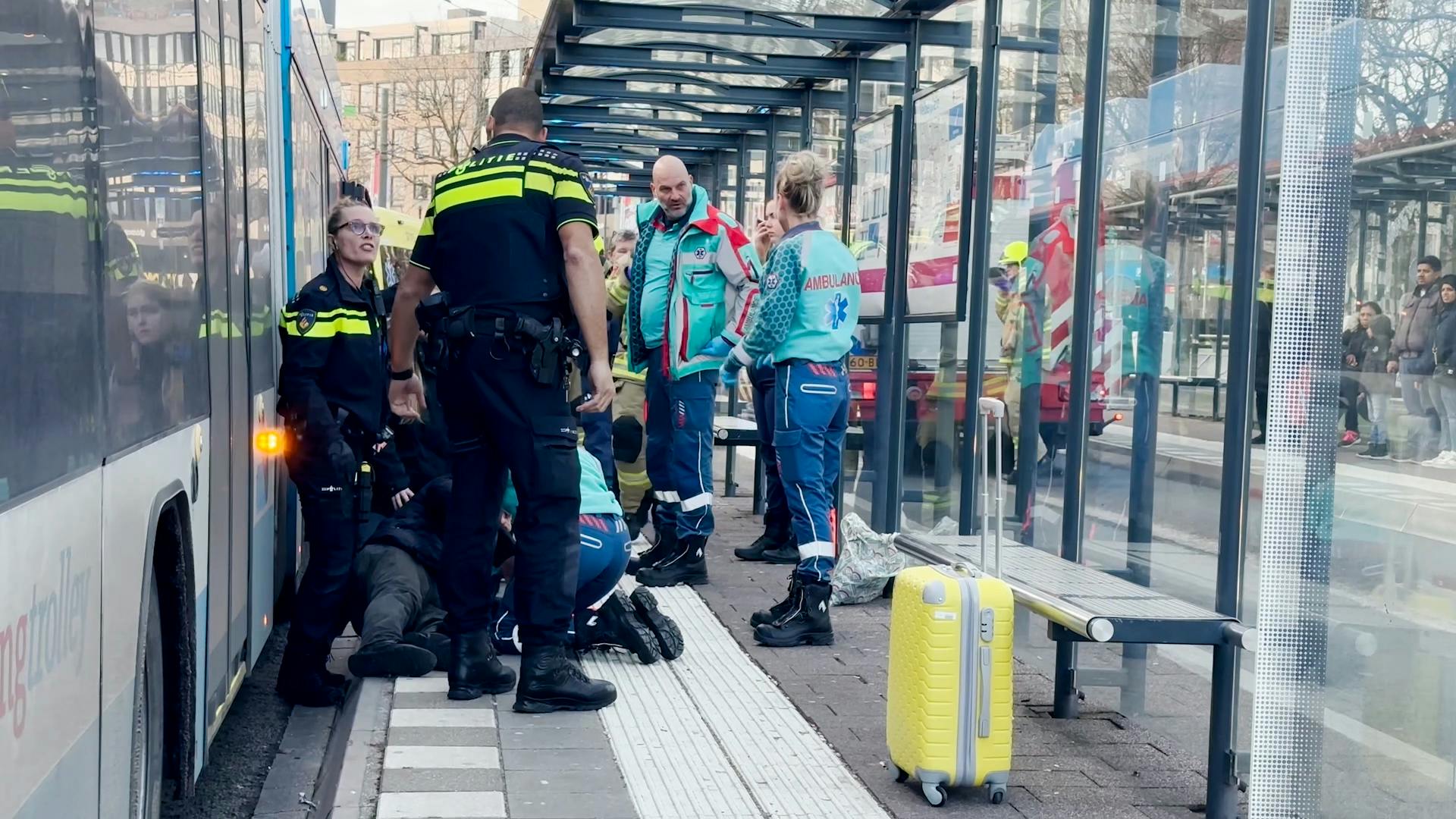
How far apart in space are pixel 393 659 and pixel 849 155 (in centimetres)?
512

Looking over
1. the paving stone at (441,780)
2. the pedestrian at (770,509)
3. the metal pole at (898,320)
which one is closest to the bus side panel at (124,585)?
the paving stone at (441,780)

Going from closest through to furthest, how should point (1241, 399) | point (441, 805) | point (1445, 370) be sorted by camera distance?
point (1445, 370), point (441, 805), point (1241, 399)

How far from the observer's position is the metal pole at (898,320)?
8656 mm

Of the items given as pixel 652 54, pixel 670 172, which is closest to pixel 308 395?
pixel 670 172

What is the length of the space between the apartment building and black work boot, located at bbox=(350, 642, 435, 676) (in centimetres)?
2443

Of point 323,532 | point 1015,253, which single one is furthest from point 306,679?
point 1015,253

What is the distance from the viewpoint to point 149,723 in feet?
12.1

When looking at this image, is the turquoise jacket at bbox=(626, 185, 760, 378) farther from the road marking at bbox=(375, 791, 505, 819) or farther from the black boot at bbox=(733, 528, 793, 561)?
the road marking at bbox=(375, 791, 505, 819)

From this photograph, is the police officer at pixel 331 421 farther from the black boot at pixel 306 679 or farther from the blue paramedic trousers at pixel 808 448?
the blue paramedic trousers at pixel 808 448

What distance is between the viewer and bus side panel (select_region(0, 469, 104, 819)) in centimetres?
236

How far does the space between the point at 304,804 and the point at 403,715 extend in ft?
1.39

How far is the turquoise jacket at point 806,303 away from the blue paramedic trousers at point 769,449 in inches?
54.2

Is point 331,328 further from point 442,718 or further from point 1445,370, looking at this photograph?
point 1445,370

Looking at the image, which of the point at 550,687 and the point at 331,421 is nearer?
the point at 550,687
